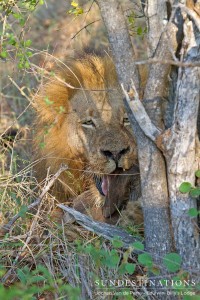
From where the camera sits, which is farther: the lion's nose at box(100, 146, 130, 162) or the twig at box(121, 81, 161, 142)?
the lion's nose at box(100, 146, 130, 162)

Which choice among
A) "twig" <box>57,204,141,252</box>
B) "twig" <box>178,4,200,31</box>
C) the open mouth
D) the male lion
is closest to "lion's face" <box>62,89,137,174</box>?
the male lion

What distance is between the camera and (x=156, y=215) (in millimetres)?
3500

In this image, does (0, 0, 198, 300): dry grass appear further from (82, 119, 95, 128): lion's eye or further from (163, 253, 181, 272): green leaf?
(82, 119, 95, 128): lion's eye

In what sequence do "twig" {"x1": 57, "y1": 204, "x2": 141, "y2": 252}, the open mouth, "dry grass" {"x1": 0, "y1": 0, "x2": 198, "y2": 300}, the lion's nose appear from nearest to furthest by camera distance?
"dry grass" {"x1": 0, "y1": 0, "x2": 198, "y2": 300} < "twig" {"x1": 57, "y1": 204, "x2": 141, "y2": 252} < the lion's nose < the open mouth

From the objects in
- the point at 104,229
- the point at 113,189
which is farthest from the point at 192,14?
the point at 113,189

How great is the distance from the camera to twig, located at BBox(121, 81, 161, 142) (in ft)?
11.1

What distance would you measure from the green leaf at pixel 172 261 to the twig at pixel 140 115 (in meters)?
0.58

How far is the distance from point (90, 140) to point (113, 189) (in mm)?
355

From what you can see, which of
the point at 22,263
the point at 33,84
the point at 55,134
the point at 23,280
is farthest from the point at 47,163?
the point at 33,84

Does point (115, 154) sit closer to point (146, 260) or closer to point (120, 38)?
point (120, 38)

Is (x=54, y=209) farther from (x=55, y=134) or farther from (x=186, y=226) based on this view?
(x=186, y=226)

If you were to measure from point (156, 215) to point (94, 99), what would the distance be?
128cm

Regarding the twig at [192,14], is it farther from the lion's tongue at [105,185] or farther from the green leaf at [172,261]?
the lion's tongue at [105,185]

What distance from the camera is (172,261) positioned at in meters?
3.19
